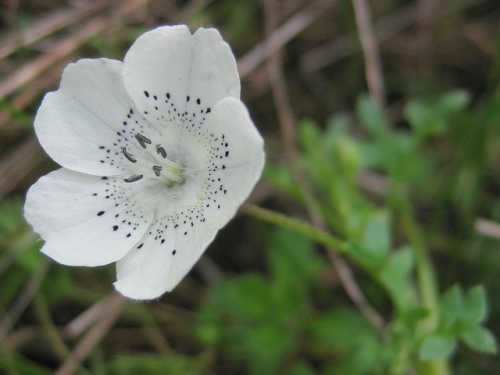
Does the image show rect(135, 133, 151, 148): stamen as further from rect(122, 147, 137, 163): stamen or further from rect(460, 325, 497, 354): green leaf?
rect(460, 325, 497, 354): green leaf

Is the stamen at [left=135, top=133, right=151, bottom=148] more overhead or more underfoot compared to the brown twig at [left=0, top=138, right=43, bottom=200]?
→ more underfoot

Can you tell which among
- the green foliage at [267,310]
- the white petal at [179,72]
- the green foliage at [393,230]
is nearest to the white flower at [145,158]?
the white petal at [179,72]

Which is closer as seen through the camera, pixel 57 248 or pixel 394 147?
pixel 57 248

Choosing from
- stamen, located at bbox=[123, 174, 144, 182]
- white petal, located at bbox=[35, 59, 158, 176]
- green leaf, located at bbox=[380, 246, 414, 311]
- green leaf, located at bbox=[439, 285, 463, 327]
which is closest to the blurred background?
green leaf, located at bbox=[380, 246, 414, 311]

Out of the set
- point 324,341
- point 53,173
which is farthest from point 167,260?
point 324,341

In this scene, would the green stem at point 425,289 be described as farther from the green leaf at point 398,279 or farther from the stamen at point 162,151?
the stamen at point 162,151

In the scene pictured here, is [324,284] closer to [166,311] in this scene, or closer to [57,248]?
[166,311]
